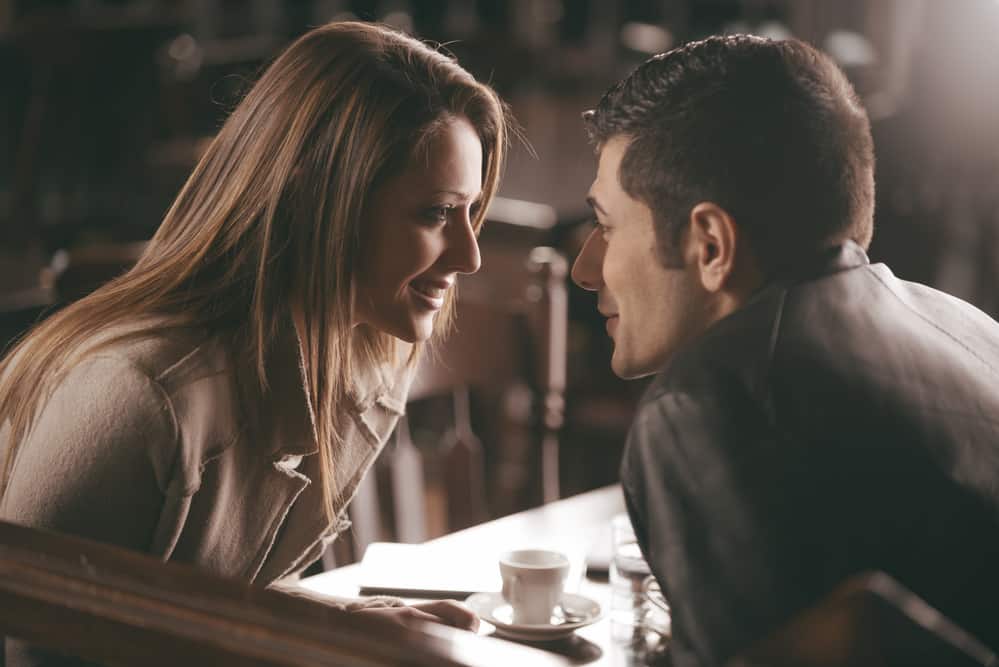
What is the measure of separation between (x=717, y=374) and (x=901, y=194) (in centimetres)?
411

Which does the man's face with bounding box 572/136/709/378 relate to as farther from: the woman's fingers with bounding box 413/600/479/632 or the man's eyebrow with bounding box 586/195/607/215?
the woman's fingers with bounding box 413/600/479/632

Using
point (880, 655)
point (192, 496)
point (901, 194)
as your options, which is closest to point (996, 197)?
point (901, 194)

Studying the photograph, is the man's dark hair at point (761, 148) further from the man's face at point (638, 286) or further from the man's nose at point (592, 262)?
the man's nose at point (592, 262)

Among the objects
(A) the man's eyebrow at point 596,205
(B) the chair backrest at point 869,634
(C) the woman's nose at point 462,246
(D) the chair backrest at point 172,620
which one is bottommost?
(C) the woman's nose at point 462,246

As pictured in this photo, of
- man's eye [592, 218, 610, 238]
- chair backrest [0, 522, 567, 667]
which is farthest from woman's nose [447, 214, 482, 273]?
chair backrest [0, 522, 567, 667]

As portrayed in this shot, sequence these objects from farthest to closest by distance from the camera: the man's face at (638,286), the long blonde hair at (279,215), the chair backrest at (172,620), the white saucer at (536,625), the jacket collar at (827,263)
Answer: the long blonde hair at (279,215) < the white saucer at (536,625) < the man's face at (638,286) < the jacket collar at (827,263) < the chair backrest at (172,620)

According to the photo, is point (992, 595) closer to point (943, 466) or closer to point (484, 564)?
point (943, 466)

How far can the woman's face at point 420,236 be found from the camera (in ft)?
5.15

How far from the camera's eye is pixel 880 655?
53 centimetres

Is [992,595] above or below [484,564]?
above

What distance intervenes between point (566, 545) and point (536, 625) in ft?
1.24

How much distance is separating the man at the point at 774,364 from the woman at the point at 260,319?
0.34m

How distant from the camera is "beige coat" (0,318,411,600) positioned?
4.25ft

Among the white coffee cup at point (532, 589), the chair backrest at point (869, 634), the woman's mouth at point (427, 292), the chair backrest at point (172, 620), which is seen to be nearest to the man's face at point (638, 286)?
the white coffee cup at point (532, 589)
